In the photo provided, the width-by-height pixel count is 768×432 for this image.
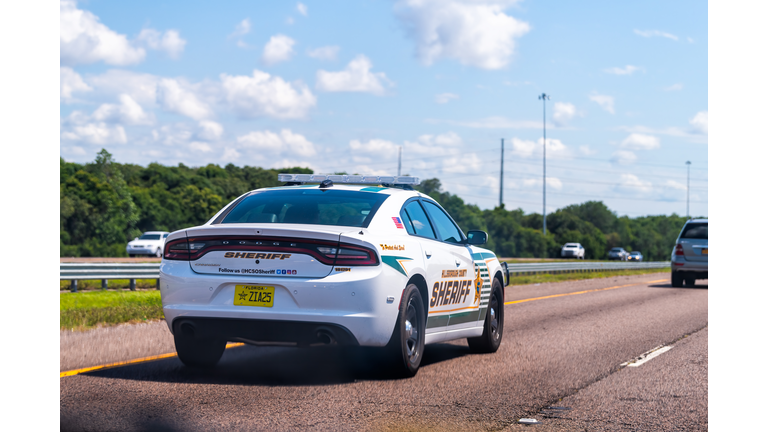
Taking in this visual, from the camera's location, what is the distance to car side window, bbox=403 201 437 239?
23.9ft

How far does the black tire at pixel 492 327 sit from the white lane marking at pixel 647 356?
138cm

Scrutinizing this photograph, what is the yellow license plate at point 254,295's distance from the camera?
606cm

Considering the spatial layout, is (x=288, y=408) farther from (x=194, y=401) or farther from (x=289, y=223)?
(x=289, y=223)

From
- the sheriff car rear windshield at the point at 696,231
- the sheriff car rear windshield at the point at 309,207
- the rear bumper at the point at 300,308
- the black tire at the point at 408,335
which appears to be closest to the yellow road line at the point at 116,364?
the rear bumper at the point at 300,308

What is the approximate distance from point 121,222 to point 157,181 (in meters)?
22.2

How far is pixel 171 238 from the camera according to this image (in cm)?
643

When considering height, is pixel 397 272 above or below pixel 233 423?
above

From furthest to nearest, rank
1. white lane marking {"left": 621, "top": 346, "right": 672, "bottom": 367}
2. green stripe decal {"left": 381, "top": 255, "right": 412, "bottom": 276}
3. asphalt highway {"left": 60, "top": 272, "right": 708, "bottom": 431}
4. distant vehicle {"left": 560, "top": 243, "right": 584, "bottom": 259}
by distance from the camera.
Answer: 1. distant vehicle {"left": 560, "top": 243, "right": 584, "bottom": 259}
2. white lane marking {"left": 621, "top": 346, "right": 672, "bottom": 367}
3. green stripe decal {"left": 381, "top": 255, "right": 412, "bottom": 276}
4. asphalt highway {"left": 60, "top": 272, "right": 708, "bottom": 431}

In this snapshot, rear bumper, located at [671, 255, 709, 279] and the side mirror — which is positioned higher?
the side mirror

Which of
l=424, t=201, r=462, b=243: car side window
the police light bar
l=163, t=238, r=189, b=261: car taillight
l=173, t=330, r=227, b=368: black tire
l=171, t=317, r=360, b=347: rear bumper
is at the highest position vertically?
the police light bar

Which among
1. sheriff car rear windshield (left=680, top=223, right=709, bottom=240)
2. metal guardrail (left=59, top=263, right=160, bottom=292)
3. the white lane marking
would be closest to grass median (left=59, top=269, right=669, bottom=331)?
metal guardrail (left=59, top=263, right=160, bottom=292)

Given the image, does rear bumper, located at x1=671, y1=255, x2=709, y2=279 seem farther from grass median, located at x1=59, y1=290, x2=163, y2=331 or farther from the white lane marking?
grass median, located at x1=59, y1=290, x2=163, y2=331

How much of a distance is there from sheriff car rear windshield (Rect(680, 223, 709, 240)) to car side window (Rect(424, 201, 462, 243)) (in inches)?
646
